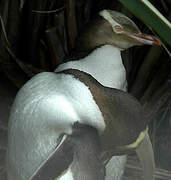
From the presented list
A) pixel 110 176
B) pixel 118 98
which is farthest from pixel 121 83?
pixel 118 98

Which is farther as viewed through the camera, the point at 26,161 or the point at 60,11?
the point at 60,11

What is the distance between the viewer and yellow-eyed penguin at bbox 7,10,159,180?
98cm

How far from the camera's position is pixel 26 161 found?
1117mm

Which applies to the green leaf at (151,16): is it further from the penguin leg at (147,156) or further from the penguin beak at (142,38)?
the penguin beak at (142,38)

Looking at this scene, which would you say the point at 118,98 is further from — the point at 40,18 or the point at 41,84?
the point at 40,18

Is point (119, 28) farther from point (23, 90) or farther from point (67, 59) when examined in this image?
point (23, 90)

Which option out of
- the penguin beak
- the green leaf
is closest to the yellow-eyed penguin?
the penguin beak

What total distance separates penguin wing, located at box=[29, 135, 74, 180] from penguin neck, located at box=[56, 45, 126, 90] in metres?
0.38

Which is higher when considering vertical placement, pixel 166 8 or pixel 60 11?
pixel 166 8

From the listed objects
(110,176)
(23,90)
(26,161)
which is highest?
(23,90)

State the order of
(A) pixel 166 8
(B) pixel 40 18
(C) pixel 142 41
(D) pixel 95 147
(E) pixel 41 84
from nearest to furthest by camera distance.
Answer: (D) pixel 95 147
(E) pixel 41 84
(C) pixel 142 41
(A) pixel 166 8
(B) pixel 40 18

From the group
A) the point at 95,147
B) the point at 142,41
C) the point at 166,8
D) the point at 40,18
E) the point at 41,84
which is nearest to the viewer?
the point at 95,147

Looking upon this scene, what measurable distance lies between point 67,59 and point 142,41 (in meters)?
0.20

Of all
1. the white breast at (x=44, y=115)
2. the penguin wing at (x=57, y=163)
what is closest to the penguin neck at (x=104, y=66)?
the white breast at (x=44, y=115)
